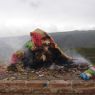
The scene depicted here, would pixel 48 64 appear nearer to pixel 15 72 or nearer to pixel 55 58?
pixel 55 58

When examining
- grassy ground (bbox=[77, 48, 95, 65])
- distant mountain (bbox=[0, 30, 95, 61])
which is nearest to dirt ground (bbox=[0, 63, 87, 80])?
grassy ground (bbox=[77, 48, 95, 65])

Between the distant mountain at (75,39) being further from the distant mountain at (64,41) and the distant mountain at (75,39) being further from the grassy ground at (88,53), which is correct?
the grassy ground at (88,53)

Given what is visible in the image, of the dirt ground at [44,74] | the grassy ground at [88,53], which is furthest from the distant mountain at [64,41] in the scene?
the dirt ground at [44,74]

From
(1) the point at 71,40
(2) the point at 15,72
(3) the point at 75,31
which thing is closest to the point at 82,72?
(2) the point at 15,72

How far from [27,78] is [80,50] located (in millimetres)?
6279

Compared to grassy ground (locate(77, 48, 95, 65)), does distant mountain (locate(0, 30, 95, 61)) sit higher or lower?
higher

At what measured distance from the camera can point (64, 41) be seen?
23.0m

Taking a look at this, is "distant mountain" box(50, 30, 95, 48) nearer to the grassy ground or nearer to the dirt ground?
the grassy ground

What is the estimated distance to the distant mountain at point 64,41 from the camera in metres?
21.1

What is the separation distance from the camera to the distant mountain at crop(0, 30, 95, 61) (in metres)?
21.1

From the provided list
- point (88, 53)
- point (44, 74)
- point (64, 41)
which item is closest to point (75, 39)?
point (64, 41)

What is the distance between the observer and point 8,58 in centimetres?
1992

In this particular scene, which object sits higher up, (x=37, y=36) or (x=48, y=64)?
(x=37, y=36)

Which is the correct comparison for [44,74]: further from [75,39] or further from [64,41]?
[75,39]
